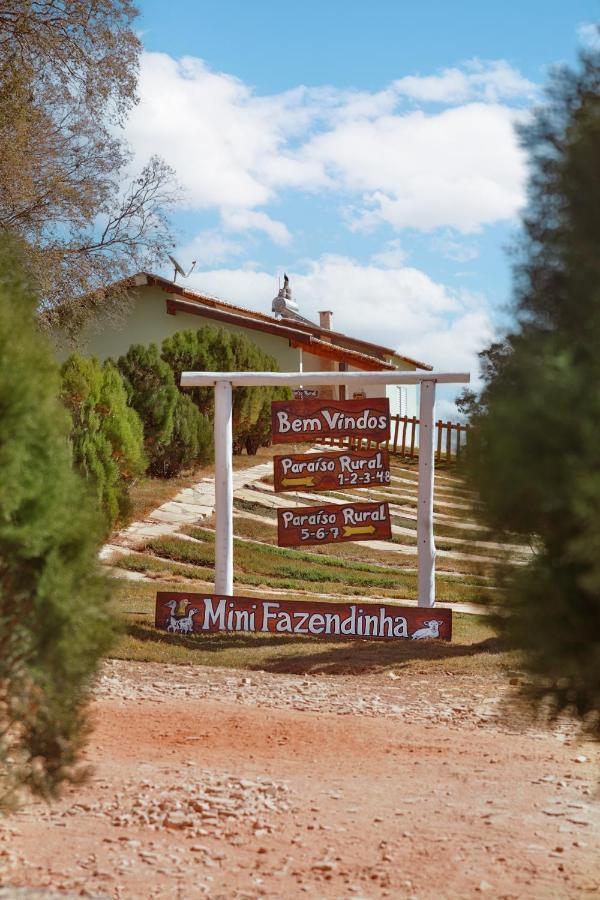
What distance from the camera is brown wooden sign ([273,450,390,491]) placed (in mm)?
10422

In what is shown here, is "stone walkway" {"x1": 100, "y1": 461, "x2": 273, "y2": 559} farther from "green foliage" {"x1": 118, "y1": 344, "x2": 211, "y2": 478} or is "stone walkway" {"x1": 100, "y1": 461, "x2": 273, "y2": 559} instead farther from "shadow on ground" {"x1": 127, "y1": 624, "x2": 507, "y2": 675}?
"shadow on ground" {"x1": 127, "y1": 624, "x2": 507, "y2": 675}

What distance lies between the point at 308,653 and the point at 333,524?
69.3 inches

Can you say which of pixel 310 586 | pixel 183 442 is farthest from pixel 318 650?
pixel 183 442

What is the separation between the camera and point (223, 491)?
10180 mm

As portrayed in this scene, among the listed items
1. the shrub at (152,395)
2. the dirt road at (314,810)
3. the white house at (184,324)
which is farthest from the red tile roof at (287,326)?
the dirt road at (314,810)

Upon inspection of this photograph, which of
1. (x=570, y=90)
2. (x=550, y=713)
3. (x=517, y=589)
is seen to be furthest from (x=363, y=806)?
(x=570, y=90)

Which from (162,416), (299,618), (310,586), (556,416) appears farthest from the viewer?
(162,416)

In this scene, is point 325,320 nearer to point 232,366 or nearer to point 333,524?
point 232,366

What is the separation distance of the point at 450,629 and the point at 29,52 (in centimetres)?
1437

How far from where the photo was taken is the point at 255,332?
30.7m

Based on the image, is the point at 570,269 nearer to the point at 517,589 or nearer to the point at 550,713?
the point at 517,589

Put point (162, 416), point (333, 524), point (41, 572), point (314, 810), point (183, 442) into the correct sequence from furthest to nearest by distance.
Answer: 1. point (183, 442)
2. point (162, 416)
3. point (333, 524)
4. point (314, 810)
5. point (41, 572)

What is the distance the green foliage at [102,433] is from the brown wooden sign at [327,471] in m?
4.10

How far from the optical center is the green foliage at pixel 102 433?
1384 cm
